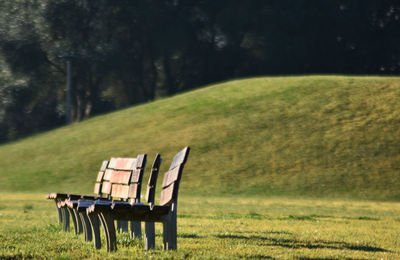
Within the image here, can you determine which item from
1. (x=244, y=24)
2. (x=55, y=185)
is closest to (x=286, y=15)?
(x=244, y=24)

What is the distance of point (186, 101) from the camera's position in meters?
40.2

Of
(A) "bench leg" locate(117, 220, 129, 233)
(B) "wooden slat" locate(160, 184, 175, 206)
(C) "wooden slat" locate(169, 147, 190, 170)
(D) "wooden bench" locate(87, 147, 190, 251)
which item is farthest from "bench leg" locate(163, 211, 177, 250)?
(A) "bench leg" locate(117, 220, 129, 233)

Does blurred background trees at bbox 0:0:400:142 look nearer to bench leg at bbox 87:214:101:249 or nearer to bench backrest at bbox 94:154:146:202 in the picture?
bench backrest at bbox 94:154:146:202

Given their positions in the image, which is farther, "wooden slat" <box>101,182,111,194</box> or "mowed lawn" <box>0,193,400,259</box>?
"wooden slat" <box>101,182,111,194</box>

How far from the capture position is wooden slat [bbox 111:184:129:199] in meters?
8.35

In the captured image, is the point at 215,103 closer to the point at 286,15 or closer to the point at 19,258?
the point at 286,15

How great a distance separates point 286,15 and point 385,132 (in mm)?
17466

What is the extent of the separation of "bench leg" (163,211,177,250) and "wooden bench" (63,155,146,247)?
816 mm

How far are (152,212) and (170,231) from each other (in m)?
0.39

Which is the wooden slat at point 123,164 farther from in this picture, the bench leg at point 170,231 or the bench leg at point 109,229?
the bench leg at point 170,231

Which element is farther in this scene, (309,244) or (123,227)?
(123,227)

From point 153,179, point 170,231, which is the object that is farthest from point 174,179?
point 153,179

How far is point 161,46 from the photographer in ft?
159

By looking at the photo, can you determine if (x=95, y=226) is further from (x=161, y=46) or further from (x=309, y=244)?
(x=161, y=46)
